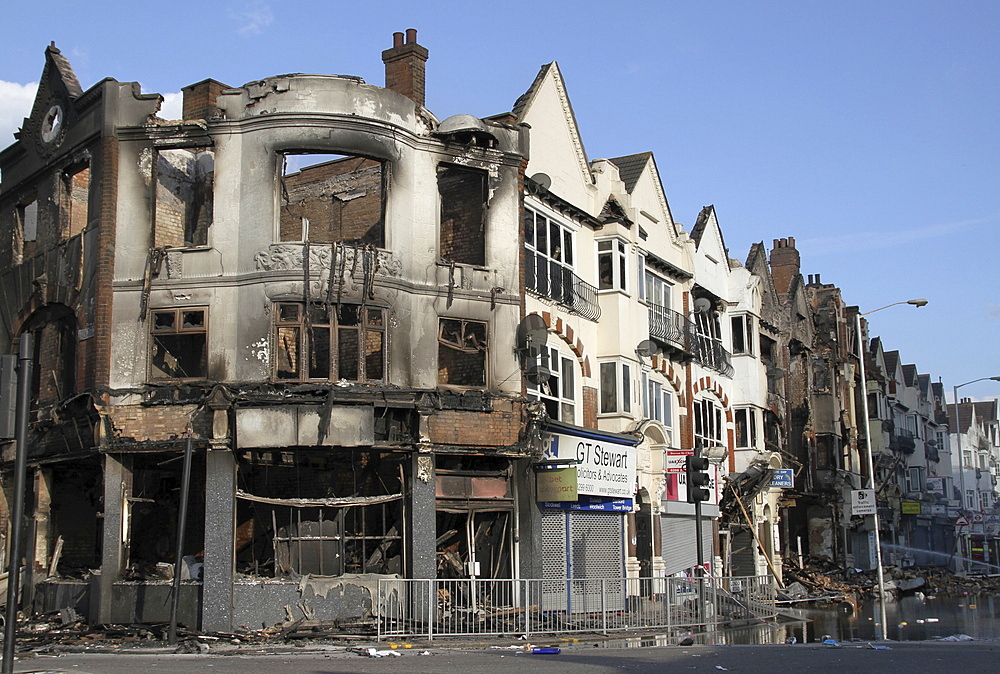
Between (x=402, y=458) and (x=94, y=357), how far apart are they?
661cm

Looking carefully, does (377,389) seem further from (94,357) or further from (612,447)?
(612,447)

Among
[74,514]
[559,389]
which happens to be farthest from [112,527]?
[559,389]

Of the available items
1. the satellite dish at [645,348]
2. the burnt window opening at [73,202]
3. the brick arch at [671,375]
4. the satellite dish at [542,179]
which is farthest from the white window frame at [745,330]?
the burnt window opening at [73,202]

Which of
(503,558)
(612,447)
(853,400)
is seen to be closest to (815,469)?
(853,400)

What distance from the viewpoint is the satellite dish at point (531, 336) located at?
23844mm

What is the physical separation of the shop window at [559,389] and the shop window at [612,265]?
312cm

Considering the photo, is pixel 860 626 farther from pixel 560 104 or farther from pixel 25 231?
pixel 25 231

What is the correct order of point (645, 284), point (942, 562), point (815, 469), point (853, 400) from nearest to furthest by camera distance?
point (645, 284)
point (815, 469)
point (853, 400)
point (942, 562)

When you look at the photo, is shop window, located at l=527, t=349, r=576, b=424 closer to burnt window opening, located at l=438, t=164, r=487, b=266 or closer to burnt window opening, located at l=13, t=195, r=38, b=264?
burnt window opening, located at l=438, t=164, r=487, b=266

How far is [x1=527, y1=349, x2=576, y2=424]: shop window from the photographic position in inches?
1038

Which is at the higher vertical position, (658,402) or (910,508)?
(658,402)

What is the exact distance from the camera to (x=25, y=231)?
1052 inches

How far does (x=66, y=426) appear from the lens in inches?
910

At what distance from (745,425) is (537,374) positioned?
18698mm
